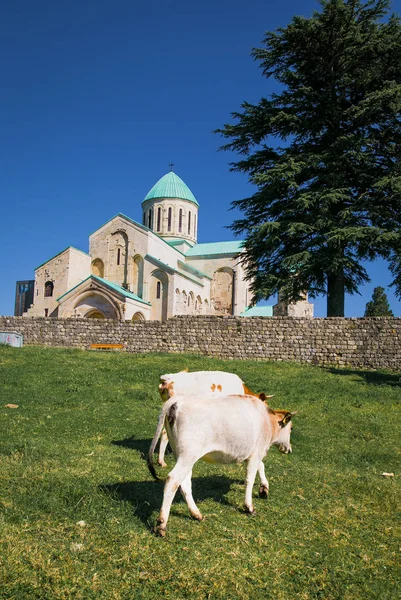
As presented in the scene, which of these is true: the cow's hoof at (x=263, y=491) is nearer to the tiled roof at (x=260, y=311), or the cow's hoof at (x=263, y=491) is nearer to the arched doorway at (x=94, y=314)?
the arched doorway at (x=94, y=314)

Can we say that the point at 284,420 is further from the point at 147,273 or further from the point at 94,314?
the point at 147,273

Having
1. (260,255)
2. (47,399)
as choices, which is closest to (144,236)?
(260,255)

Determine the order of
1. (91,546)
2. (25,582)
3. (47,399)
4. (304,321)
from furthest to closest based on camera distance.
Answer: (304,321) < (47,399) < (91,546) < (25,582)

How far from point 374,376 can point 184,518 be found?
11.5 m

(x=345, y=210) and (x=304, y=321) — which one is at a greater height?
(x=345, y=210)

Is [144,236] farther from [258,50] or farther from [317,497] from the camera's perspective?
[317,497]

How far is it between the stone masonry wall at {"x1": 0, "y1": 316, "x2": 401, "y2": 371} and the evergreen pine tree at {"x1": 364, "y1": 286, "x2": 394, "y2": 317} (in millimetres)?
30656

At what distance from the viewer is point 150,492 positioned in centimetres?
440

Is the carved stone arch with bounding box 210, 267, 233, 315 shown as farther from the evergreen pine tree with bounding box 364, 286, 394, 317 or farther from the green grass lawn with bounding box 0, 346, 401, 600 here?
the green grass lawn with bounding box 0, 346, 401, 600

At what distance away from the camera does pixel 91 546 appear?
11.0ft

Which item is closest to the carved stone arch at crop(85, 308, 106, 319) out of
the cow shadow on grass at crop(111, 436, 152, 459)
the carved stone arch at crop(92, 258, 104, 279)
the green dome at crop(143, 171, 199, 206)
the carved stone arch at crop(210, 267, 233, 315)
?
the carved stone arch at crop(92, 258, 104, 279)

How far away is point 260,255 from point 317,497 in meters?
15.6

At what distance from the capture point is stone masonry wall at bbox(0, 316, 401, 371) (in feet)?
52.2

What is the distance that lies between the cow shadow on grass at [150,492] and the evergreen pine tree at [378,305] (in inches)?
1695
